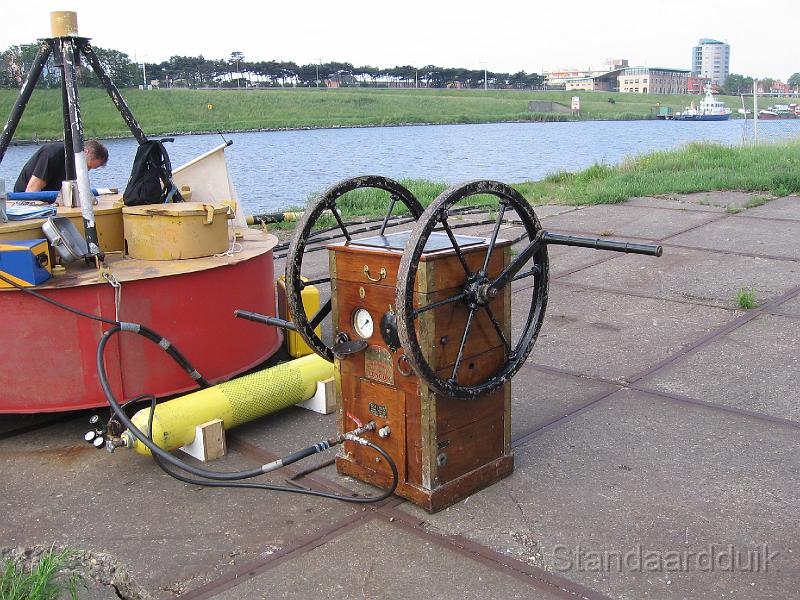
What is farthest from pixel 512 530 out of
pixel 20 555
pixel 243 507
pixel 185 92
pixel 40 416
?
pixel 185 92

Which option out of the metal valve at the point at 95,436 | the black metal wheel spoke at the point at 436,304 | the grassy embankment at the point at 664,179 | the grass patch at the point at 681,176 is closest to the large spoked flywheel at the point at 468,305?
the black metal wheel spoke at the point at 436,304

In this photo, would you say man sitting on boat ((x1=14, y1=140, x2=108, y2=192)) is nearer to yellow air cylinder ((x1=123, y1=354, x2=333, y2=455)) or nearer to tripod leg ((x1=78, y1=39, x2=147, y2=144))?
tripod leg ((x1=78, y1=39, x2=147, y2=144))

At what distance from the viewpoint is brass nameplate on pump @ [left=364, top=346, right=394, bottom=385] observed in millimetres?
3736

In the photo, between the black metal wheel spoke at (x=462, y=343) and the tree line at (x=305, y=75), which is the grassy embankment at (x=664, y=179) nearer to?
the black metal wheel spoke at (x=462, y=343)

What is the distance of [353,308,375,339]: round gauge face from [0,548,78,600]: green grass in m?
1.54

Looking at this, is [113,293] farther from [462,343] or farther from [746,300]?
[746,300]

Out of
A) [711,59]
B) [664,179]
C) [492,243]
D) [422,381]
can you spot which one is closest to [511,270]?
[492,243]

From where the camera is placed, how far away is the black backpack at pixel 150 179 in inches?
206

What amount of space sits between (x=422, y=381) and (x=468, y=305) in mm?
439

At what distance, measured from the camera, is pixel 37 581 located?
3131mm

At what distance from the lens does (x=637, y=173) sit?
50.3 feet

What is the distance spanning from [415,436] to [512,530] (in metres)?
0.58

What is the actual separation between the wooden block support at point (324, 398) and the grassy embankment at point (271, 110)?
46.6m

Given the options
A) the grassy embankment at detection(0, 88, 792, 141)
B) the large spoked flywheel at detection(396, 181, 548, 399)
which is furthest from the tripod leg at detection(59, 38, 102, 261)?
the grassy embankment at detection(0, 88, 792, 141)
